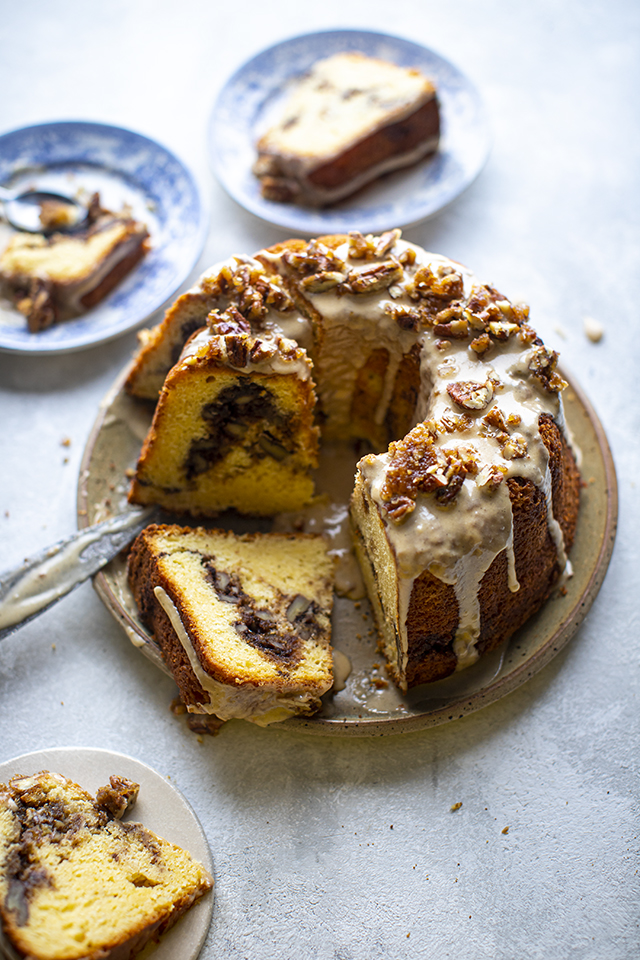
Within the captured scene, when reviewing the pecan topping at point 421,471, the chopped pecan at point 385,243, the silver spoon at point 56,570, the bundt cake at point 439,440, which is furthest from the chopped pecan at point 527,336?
the silver spoon at point 56,570

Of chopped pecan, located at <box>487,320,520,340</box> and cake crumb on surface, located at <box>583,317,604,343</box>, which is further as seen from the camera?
cake crumb on surface, located at <box>583,317,604,343</box>

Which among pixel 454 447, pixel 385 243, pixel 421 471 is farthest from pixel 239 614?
pixel 385 243

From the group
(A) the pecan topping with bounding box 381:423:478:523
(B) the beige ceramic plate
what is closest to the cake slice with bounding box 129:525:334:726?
(B) the beige ceramic plate

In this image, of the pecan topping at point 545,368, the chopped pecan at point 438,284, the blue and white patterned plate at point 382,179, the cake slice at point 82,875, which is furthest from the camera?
the blue and white patterned plate at point 382,179

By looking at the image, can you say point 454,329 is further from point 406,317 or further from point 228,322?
point 228,322

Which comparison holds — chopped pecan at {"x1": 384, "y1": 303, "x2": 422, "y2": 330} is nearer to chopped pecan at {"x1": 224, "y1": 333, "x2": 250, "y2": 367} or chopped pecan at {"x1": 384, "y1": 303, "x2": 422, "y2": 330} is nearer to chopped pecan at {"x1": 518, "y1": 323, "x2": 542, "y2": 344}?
chopped pecan at {"x1": 518, "y1": 323, "x2": 542, "y2": 344}

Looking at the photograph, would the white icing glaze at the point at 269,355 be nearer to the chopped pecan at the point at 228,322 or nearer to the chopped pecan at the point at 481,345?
the chopped pecan at the point at 228,322
